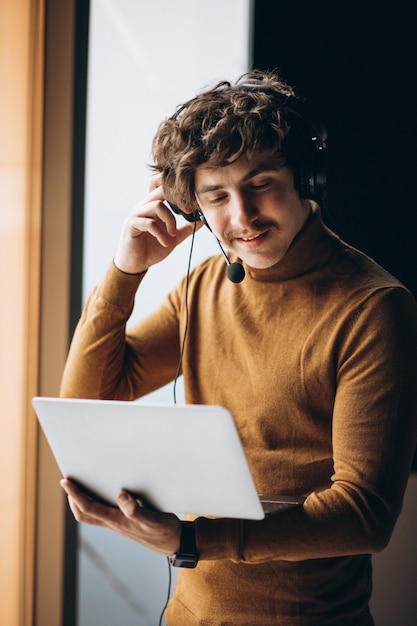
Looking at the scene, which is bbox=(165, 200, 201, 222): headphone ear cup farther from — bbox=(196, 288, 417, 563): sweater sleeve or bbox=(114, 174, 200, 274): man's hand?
bbox=(196, 288, 417, 563): sweater sleeve

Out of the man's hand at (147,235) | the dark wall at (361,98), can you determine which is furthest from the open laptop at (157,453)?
Answer: the dark wall at (361,98)

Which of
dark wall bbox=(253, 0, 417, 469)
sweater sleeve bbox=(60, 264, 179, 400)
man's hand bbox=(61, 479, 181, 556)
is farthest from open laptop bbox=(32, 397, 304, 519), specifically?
dark wall bbox=(253, 0, 417, 469)

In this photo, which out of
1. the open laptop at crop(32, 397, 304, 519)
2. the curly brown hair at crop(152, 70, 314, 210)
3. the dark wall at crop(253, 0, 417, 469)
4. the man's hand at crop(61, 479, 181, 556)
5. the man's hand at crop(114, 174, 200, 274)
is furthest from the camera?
the dark wall at crop(253, 0, 417, 469)

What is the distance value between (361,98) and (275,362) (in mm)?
940

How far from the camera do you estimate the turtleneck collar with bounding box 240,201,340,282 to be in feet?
3.93

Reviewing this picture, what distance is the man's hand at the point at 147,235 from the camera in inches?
51.2

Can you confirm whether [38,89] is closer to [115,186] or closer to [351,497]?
[115,186]

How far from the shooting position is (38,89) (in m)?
1.94

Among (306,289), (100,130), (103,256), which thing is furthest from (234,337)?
(100,130)

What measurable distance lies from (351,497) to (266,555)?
0.53 ft

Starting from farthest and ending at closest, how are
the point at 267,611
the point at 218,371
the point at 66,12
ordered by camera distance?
1. the point at 66,12
2. the point at 218,371
3. the point at 267,611

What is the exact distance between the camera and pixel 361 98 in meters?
1.74

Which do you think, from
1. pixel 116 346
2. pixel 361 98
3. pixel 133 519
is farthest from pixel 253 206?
pixel 361 98

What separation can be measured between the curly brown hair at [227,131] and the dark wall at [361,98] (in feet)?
1.80
